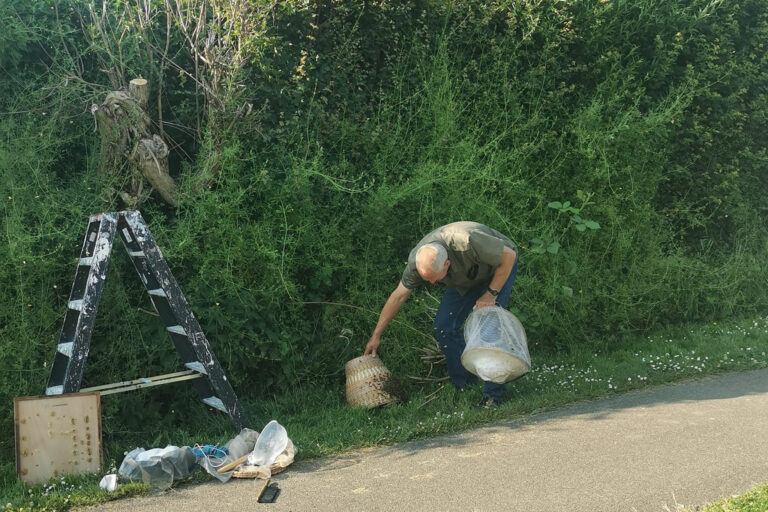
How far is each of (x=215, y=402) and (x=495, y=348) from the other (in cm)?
215

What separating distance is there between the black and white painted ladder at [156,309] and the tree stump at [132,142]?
837 millimetres

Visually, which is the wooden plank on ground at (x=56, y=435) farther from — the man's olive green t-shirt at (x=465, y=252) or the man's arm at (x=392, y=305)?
the man's olive green t-shirt at (x=465, y=252)

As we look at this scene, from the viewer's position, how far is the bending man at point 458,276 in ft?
20.0

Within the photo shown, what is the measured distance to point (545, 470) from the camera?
5.00 metres

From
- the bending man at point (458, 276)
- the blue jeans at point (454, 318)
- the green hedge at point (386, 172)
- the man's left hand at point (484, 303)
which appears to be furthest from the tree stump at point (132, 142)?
the man's left hand at point (484, 303)

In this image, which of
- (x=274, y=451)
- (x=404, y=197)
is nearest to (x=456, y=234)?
(x=404, y=197)

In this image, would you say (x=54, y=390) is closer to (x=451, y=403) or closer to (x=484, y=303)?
(x=451, y=403)

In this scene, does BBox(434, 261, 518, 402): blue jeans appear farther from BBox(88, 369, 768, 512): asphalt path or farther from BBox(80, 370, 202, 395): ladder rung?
BBox(80, 370, 202, 395): ladder rung

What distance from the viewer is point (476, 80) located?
8758 mm

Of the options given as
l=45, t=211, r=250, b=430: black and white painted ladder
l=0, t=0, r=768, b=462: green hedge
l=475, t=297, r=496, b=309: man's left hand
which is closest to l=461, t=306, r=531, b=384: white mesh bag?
l=475, t=297, r=496, b=309: man's left hand

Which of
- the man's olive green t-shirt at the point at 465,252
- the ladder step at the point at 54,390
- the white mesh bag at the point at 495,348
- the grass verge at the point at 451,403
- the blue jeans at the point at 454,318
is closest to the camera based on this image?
the grass verge at the point at 451,403

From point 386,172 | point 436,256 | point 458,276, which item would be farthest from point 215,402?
point 386,172

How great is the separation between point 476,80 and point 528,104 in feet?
2.52

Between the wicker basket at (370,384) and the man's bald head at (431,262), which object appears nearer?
the man's bald head at (431,262)
